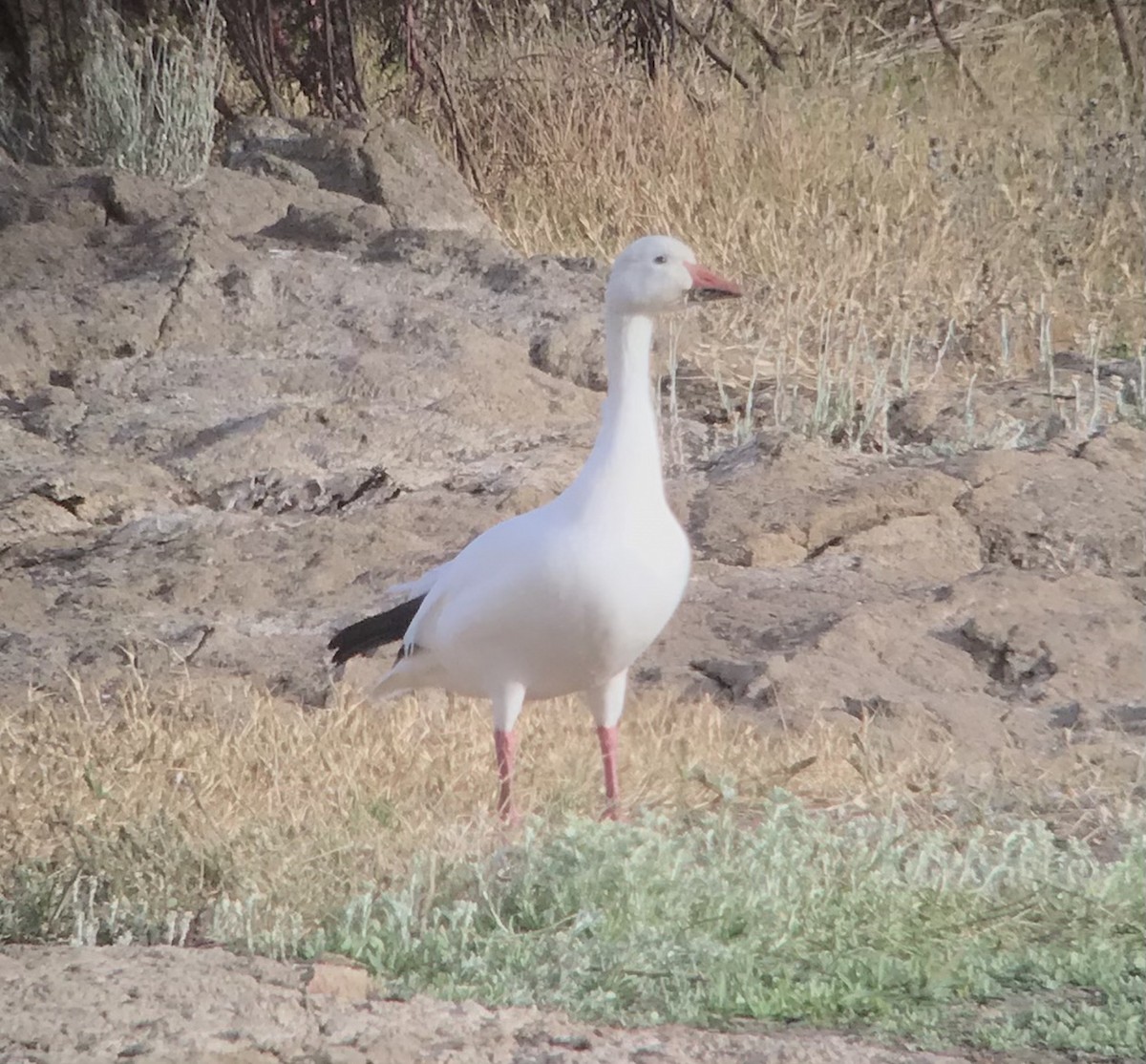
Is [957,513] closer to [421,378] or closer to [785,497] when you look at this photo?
[785,497]

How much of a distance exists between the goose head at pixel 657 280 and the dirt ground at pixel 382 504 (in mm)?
1245

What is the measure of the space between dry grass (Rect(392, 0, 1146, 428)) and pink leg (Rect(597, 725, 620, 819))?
3.66 meters

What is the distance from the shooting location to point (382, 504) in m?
6.81

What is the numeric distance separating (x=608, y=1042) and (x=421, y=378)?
178 inches

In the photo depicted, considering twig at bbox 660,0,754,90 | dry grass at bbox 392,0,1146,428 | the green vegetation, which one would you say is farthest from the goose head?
twig at bbox 660,0,754,90

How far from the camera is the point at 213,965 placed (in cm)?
346

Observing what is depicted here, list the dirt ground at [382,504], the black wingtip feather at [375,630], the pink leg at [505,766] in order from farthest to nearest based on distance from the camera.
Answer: the black wingtip feather at [375,630]
the pink leg at [505,766]
the dirt ground at [382,504]

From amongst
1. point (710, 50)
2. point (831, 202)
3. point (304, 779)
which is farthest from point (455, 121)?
point (304, 779)

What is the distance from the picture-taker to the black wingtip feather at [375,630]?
15.8 ft

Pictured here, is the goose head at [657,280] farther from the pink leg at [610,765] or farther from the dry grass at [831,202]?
the dry grass at [831,202]

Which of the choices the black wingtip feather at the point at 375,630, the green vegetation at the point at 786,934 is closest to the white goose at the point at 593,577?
the black wingtip feather at the point at 375,630

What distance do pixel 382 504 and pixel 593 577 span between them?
9.03 feet

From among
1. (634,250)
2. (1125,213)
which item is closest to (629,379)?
(634,250)

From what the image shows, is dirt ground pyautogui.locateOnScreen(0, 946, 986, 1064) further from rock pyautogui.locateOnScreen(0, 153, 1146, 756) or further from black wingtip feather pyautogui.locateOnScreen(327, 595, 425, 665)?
rock pyautogui.locateOnScreen(0, 153, 1146, 756)
